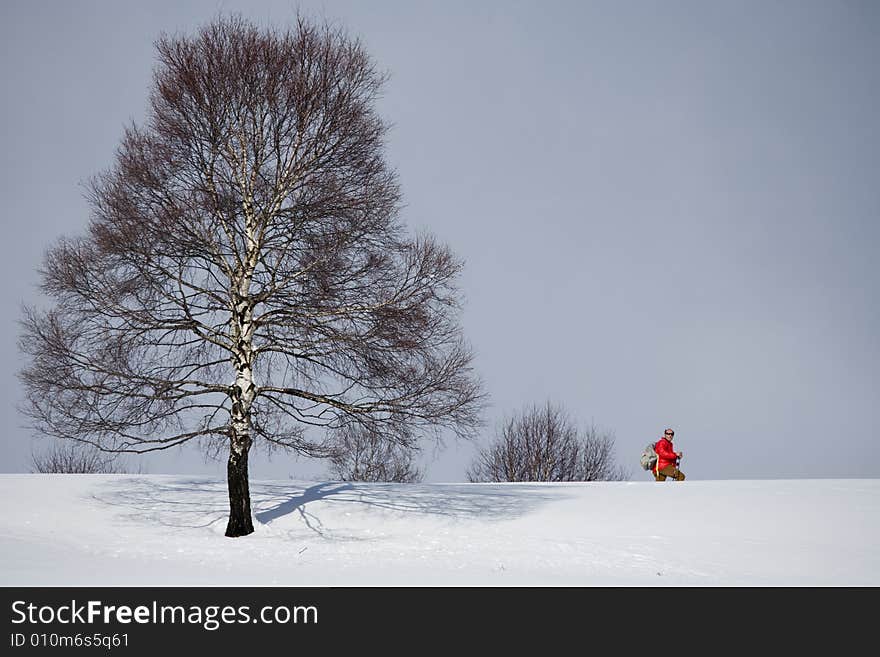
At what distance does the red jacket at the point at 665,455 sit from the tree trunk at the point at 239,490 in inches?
444

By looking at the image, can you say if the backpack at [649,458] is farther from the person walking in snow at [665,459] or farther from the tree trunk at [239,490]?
the tree trunk at [239,490]

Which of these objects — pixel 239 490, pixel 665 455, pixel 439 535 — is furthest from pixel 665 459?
pixel 239 490

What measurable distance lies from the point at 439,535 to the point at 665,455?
29.9ft

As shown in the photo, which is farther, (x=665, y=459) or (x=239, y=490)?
(x=665, y=459)

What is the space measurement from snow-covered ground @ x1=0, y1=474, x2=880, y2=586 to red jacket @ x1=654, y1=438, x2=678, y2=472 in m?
1.85

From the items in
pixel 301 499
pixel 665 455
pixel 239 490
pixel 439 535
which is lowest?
pixel 439 535

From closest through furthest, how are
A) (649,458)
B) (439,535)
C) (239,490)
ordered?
(439,535) → (239,490) → (649,458)

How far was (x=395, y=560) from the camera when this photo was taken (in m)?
13.4

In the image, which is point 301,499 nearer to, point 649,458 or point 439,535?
point 439,535

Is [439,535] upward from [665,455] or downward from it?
downward

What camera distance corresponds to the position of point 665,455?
2186cm

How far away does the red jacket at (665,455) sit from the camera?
2186 cm
